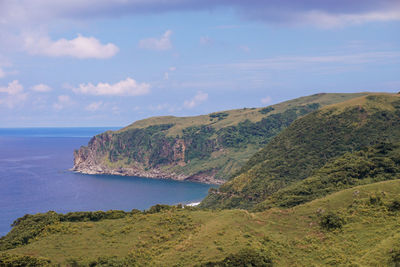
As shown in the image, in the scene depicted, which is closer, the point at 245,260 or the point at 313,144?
the point at 245,260

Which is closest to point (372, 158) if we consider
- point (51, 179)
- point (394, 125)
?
point (394, 125)

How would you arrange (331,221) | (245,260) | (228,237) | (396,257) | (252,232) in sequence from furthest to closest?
(252,232)
(331,221)
(228,237)
(245,260)
(396,257)

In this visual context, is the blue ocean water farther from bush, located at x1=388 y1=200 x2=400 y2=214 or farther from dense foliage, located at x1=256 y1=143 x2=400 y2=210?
Answer: bush, located at x1=388 y1=200 x2=400 y2=214

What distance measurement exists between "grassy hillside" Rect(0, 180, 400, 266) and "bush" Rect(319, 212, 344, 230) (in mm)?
111

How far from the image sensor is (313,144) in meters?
99.5

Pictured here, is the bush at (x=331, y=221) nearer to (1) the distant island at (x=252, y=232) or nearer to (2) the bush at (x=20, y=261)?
(1) the distant island at (x=252, y=232)

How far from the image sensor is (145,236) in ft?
147

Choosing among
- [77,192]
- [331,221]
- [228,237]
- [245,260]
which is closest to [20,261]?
[228,237]

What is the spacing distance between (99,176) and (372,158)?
14968 centimetres

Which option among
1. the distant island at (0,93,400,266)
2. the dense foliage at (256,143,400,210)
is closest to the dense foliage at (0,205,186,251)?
the distant island at (0,93,400,266)

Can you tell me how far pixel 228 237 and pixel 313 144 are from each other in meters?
64.5

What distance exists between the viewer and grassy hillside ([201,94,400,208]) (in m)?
92.1

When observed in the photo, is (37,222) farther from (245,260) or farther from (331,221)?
(331,221)

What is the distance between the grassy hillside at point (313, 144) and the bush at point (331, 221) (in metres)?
43.2
